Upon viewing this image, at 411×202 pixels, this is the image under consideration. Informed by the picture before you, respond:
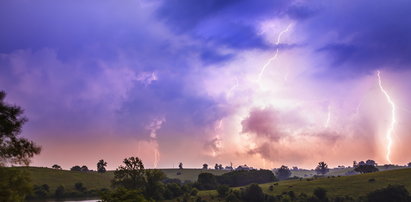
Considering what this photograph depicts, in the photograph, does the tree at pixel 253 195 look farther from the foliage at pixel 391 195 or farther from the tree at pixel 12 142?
the tree at pixel 12 142

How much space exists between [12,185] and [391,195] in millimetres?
85709

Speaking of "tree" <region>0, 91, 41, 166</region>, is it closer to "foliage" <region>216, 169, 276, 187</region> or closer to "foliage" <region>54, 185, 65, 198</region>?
"foliage" <region>54, 185, 65, 198</region>

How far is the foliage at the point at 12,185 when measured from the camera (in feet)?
108

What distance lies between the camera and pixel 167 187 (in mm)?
107812

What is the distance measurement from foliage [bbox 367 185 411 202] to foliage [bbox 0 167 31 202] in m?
82.3

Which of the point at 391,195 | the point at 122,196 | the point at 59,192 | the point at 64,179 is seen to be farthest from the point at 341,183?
the point at 64,179

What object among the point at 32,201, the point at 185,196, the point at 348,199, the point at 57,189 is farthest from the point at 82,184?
the point at 348,199

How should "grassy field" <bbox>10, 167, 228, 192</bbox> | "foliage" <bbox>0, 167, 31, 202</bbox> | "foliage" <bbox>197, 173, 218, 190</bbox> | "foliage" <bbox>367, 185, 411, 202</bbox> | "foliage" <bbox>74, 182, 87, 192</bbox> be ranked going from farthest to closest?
"grassy field" <bbox>10, 167, 228, 192</bbox> → "foliage" <bbox>74, 182, 87, 192</bbox> → "foliage" <bbox>197, 173, 218, 190</bbox> → "foliage" <bbox>367, 185, 411, 202</bbox> → "foliage" <bbox>0, 167, 31, 202</bbox>

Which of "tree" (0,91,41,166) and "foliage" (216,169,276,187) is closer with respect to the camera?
"tree" (0,91,41,166)

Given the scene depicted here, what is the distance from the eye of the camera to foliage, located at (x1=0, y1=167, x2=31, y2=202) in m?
32.9

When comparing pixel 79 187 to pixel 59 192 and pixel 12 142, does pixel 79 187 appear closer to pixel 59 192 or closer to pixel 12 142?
pixel 59 192

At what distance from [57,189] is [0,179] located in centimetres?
10155

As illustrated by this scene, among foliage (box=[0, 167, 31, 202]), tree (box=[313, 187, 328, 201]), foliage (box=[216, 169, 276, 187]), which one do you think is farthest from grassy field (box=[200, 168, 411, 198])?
foliage (box=[0, 167, 31, 202])

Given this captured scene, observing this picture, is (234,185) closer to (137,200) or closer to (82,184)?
(82,184)
